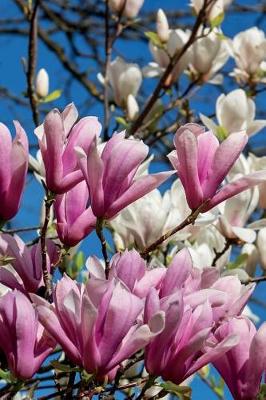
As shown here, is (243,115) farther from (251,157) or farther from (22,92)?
(22,92)

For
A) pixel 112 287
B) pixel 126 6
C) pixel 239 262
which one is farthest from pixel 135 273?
pixel 126 6

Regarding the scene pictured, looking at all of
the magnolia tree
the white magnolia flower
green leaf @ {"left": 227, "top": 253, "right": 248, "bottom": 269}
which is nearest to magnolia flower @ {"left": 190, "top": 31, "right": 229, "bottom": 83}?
the white magnolia flower

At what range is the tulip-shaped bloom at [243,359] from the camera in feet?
2.35

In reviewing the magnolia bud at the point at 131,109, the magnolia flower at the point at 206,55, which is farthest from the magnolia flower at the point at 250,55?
the magnolia bud at the point at 131,109

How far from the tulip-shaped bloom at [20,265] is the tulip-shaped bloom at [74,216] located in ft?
0.10

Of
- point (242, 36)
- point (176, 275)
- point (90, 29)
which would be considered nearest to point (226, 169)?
point (176, 275)

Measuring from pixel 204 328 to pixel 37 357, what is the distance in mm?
139

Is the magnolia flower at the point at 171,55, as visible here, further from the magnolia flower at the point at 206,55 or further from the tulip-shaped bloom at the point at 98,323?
the tulip-shaped bloom at the point at 98,323

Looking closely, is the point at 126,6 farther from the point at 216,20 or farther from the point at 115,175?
the point at 115,175

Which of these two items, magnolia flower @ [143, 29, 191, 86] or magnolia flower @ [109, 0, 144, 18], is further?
magnolia flower @ [109, 0, 144, 18]

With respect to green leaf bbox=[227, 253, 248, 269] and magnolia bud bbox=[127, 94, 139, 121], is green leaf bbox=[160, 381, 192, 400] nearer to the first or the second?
green leaf bbox=[227, 253, 248, 269]

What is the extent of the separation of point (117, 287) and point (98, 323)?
4 cm

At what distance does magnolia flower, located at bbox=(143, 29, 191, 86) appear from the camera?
1.87 meters

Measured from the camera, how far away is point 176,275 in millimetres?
730
